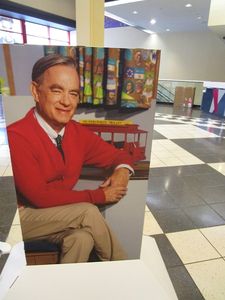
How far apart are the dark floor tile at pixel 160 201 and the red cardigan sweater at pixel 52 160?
125cm

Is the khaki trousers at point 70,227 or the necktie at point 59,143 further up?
the necktie at point 59,143

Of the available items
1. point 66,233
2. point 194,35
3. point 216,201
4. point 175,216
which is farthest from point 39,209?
point 194,35

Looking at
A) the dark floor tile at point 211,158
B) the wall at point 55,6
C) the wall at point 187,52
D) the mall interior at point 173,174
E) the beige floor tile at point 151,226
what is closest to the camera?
the mall interior at point 173,174

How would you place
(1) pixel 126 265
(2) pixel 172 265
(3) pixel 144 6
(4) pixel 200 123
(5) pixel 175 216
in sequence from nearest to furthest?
(1) pixel 126 265 → (2) pixel 172 265 → (5) pixel 175 216 → (4) pixel 200 123 → (3) pixel 144 6

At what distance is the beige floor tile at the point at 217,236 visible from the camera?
1420 millimetres

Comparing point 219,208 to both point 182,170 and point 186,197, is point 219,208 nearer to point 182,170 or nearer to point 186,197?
point 186,197

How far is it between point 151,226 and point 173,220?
0.19m

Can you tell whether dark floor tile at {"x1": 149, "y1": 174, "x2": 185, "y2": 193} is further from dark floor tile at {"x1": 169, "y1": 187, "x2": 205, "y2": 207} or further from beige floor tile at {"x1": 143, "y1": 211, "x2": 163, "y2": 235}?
beige floor tile at {"x1": 143, "y1": 211, "x2": 163, "y2": 235}

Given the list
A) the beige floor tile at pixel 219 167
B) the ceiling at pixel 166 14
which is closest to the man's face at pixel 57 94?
the beige floor tile at pixel 219 167

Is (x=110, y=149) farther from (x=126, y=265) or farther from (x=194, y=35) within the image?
(x=194, y=35)

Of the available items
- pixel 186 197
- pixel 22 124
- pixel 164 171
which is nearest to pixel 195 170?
pixel 164 171

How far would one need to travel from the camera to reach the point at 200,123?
16.8 feet

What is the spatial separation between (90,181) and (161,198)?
1.41 meters

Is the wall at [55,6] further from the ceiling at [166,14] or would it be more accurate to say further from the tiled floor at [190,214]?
the tiled floor at [190,214]
